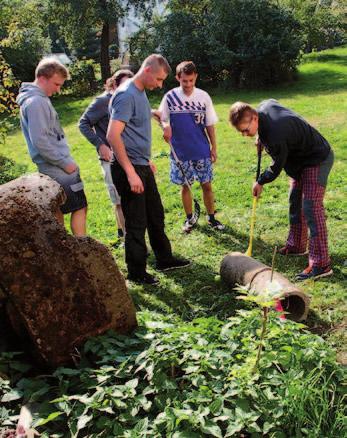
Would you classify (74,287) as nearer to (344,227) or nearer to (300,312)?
(300,312)

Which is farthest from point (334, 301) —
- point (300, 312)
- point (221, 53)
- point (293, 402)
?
point (221, 53)

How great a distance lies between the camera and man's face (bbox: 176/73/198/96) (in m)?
5.54

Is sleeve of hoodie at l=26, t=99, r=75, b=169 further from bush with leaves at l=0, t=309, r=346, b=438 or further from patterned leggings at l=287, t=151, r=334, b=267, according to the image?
patterned leggings at l=287, t=151, r=334, b=267

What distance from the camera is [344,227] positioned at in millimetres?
5758

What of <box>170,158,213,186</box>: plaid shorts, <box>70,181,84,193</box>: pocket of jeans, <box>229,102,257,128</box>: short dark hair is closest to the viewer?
<box>229,102,257,128</box>: short dark hair

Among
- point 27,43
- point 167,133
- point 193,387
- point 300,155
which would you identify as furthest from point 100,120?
point 27,43

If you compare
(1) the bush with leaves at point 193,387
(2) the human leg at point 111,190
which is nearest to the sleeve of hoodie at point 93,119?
(2) the human leg at point 111,190

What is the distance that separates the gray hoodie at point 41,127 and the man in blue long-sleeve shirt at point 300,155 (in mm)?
1635

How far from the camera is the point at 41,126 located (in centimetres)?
430

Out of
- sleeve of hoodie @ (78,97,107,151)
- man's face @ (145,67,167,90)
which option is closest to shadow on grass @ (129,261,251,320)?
sleeve of hoodie @ (78,97,107,151)

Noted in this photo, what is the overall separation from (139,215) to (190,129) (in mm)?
1620

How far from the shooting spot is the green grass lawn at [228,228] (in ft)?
14.4

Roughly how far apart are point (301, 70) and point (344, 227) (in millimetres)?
16137

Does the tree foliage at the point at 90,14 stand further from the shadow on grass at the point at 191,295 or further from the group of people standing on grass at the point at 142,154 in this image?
the shadow on grass at the point at 191,295
